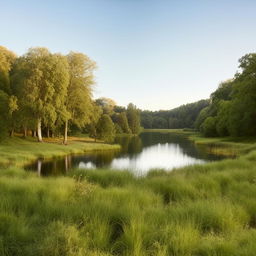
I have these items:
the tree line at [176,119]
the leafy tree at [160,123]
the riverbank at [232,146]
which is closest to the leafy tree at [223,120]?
the riverbank at [232,146]

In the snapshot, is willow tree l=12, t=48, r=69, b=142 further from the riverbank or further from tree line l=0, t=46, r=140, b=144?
the riverbank

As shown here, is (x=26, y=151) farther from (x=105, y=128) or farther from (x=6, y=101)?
(x=105, y=128)

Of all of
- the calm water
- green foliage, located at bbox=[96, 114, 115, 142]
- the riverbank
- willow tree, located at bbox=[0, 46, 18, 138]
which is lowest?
the calm water

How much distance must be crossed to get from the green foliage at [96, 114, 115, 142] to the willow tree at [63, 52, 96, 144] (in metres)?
7.65

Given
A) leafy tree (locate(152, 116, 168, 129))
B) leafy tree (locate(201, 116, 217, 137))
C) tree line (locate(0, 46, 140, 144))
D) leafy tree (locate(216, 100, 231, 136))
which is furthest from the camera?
leafy tree (locate(152, 116, 168, 129))

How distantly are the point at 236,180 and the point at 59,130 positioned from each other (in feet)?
102

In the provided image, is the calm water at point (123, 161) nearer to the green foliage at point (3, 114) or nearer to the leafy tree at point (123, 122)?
the green foliage at point (3, 114)

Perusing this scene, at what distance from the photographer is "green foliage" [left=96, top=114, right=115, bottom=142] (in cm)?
4019

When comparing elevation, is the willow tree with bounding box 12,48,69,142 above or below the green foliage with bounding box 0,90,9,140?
above

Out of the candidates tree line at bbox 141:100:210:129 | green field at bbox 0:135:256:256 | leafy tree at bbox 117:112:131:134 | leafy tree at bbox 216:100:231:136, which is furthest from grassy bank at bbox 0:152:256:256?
tree line at bbox 141:100:210:129

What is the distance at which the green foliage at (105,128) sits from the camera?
132 ft

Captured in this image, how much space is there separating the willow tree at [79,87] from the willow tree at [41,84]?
3.32m

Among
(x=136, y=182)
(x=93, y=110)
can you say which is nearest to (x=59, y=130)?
(x=93, y=110)

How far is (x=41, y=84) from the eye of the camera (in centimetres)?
2684
